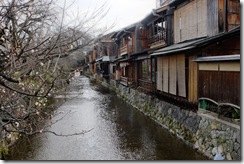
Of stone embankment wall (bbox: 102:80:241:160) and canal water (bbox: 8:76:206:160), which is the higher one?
stone embankment wall (bbox: 102:80:241:160)

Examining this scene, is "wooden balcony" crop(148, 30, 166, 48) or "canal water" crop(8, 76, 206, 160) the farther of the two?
"wooden balcony" crop(148, 30, 166, 48)

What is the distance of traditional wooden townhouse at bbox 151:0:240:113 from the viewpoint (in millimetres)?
7691

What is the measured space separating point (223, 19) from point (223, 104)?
436 cm

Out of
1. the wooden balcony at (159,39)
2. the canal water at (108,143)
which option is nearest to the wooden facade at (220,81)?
the canal water at (108,143)

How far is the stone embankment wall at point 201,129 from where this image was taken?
724 cm

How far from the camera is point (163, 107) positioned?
1374 centimetres

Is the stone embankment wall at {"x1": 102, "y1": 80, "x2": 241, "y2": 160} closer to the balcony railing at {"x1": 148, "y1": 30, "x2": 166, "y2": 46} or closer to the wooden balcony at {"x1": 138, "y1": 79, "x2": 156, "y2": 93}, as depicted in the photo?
the wooden balcony at {"x1": 138, "y1": 79, "x2": 156, "y2": 93}

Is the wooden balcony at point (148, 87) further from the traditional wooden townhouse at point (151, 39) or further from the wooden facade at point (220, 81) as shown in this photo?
the wooden facade at point (220, 81)

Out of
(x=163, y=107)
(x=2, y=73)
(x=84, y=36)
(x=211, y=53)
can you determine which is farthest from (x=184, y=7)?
(x=2, y=73)

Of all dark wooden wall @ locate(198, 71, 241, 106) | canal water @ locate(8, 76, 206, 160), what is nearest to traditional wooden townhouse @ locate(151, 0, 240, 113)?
dark wooden wall @ locate(198, 71, 241, 106)

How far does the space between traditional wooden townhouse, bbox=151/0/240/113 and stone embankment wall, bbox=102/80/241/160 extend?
0.60 m

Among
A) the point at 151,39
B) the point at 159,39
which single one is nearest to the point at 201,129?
the point at 159,39

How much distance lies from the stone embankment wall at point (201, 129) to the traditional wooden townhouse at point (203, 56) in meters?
0.60

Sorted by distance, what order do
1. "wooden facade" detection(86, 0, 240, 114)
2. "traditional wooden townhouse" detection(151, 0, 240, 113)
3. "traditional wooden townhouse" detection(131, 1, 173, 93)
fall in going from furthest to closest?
"traditional wooden townhouse" detection(131, 1, 173, 93) → "wooden facade" detection(86, 0, 240, 114) → "traditional wooden townhouse" detection(151, 0, 240, 113)
